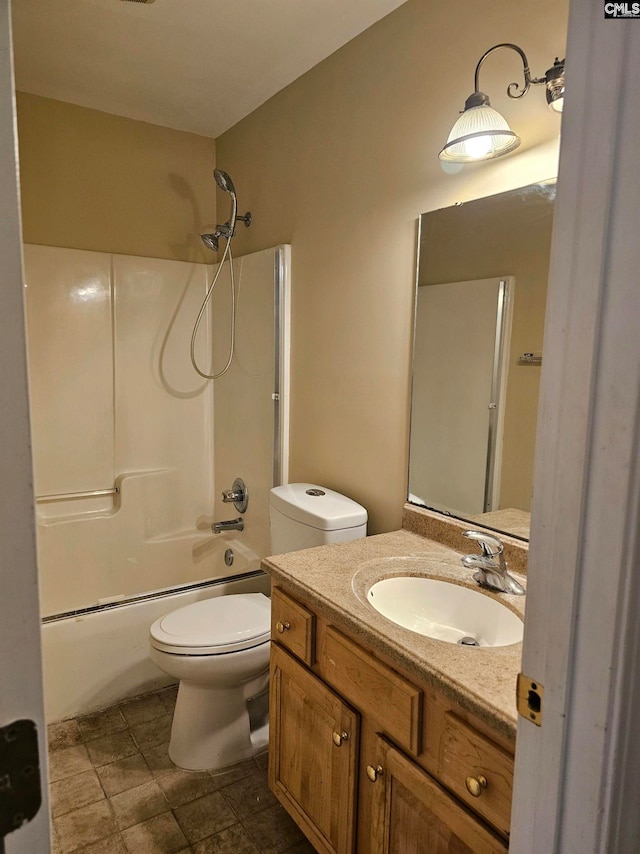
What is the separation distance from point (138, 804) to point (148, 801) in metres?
0.03

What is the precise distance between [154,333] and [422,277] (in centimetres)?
165

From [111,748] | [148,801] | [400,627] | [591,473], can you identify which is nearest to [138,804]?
[148,801]

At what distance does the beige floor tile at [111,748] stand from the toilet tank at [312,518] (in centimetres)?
89

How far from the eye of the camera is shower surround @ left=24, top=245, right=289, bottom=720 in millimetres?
2439

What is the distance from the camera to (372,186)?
6.18 ft

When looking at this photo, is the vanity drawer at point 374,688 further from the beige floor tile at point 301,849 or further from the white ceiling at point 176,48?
the white ceiling at point 176,48

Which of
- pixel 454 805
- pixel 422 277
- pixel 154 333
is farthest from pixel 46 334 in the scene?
pixel 454 805

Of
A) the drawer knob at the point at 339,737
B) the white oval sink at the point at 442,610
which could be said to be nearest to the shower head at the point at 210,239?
the white oval sink at the point at 442,610

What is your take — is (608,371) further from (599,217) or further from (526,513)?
(526,513)

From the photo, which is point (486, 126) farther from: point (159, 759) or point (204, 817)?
point (159, 759)

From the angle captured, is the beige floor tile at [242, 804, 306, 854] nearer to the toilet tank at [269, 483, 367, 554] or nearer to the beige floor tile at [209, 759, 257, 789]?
the beige floor tile at [209, 759, 257, 789]

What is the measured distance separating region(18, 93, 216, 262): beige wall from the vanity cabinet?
80.0 inches

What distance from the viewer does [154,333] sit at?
9.41 feet

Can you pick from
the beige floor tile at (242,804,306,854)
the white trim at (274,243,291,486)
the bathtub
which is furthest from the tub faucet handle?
the beige floor tile at (242,804,306,854)
